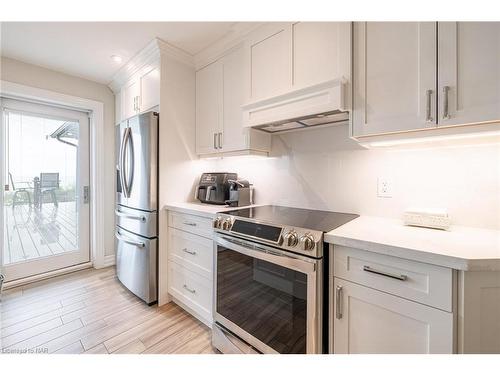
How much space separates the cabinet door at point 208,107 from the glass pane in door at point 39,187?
1.79m

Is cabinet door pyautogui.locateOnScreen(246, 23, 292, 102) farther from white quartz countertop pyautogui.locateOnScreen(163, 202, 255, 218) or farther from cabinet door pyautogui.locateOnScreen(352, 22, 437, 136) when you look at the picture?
white quartz countertop pyautogui.locateOnScreen(163, 202, 255, 218)

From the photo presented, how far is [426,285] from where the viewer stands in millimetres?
840

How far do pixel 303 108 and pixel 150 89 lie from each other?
1609mm

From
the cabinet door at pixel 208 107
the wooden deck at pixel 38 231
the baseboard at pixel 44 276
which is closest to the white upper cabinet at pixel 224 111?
the cabinet door at pixel 208 107

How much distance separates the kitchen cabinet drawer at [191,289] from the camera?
5.57 feet

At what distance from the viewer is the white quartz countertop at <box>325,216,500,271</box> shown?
0.77 m

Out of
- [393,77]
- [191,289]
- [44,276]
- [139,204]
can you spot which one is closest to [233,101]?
[393,77]

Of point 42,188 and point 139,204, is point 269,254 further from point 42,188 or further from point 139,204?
point 42,188

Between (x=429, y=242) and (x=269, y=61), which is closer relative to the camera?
(x=429, y=242)

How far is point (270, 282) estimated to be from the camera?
1239mm

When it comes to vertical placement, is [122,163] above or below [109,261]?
above

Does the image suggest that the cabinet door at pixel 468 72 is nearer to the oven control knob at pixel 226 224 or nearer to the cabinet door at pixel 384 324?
the cabinet door at pixel 384 324
